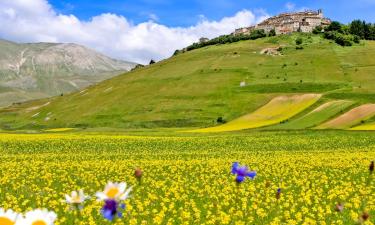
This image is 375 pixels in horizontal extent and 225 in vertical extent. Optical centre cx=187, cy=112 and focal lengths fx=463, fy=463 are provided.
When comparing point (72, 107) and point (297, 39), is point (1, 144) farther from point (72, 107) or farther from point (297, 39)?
point (297, 39)

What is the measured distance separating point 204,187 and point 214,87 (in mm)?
110215

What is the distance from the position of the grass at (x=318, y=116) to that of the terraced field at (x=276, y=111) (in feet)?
14.8

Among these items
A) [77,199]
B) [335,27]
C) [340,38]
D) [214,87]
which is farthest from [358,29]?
[77,199]

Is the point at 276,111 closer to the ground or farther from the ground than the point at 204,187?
farther from the ground

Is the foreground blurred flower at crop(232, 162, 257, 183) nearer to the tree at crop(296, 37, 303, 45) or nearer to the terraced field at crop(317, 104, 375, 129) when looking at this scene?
the terraced field at crop(317, 104, 375, 129)

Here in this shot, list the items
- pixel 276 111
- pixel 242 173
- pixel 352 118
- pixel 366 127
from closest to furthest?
pixel 242 173 → pixel 366 127 → pixel 352 118 → pixel 276 111

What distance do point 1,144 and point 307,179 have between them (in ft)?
127

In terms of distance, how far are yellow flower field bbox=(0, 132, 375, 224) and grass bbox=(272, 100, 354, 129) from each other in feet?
90.8

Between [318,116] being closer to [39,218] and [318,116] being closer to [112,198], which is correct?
[112,198]

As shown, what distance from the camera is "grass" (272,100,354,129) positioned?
75.1 m

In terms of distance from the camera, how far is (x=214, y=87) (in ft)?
424

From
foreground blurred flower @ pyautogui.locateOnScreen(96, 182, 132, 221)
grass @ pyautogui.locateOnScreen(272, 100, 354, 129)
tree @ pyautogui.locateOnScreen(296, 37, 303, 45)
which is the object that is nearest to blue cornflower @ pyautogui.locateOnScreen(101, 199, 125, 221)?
foreground blurred flower @ pyautogui.locateOnScreen(96, 182, 132, 221)

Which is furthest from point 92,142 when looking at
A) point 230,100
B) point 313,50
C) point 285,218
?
point 313,50

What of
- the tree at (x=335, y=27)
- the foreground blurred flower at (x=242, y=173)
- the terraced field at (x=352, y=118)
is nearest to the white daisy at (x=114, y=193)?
the foreground blurred flower at (x=242, y=173)
